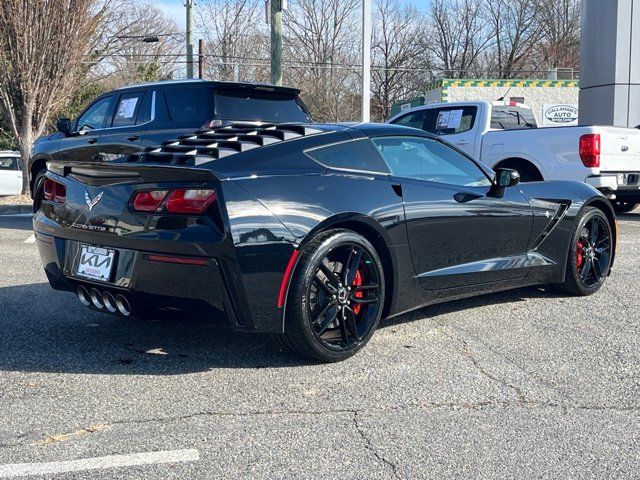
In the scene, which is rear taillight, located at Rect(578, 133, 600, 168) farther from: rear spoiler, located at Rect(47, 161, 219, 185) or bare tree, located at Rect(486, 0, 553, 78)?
bare tree, located at Rect(486, 0, 553, 78)

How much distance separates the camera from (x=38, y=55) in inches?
578

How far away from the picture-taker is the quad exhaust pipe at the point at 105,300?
420 centimetres

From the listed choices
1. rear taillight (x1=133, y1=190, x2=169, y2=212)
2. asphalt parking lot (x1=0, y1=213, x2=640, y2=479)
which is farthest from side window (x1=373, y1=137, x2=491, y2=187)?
rear taillight (x1=133, y1=190, x2=169, y2=212)

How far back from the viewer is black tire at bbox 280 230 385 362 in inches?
160

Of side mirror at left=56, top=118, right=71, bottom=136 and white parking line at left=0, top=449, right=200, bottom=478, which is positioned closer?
white parking line at left=0, top=449, right=200, bottom=478

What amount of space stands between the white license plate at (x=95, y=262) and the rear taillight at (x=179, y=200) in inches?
13.6

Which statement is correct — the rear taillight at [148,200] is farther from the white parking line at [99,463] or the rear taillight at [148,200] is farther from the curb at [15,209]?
the curb at [15,209]

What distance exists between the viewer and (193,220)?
390 cm

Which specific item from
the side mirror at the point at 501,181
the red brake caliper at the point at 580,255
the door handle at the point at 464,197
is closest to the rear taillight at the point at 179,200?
the door handle at the point at 464,197

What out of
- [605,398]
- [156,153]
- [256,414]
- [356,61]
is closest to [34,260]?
[156,153]

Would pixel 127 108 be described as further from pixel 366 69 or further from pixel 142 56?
pixel 142 56

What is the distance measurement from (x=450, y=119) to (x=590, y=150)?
2452 mm

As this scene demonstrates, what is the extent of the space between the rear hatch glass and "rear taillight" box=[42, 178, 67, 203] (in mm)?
3495

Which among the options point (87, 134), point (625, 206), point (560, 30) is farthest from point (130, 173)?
point (560, 30)
